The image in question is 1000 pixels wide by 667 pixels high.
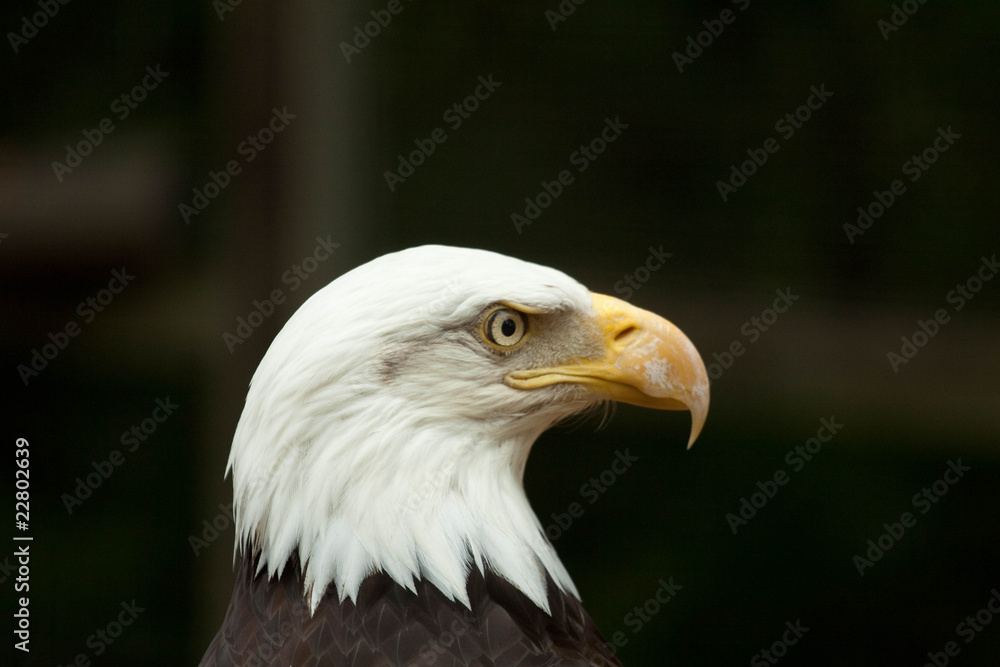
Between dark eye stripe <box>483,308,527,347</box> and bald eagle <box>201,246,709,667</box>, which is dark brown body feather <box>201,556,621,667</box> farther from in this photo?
dark eye stripe <box>483,308,527,347</box>

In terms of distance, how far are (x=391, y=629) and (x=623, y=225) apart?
2.08 m

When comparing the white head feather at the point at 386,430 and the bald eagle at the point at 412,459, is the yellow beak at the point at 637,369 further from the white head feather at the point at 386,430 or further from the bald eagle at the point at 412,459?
the white head feather at the point at 386,430

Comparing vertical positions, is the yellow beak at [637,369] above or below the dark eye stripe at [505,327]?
below

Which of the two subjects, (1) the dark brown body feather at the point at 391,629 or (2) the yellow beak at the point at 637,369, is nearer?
(1) the dark brown body feather at the point at 391,629

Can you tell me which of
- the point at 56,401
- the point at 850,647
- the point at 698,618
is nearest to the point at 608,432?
the point at 698,618

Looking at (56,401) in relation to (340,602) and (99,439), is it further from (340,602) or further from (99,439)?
(340,602)

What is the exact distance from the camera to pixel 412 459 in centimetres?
189

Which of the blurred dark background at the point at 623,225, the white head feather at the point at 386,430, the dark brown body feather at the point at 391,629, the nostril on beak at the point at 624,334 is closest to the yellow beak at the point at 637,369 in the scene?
the nostril on beak at the point at 624,334

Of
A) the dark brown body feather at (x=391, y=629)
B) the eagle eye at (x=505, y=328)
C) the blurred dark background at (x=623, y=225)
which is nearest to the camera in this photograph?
the dark brown body feather at (x=391, y=629)

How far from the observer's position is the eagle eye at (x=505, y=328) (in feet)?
6.38

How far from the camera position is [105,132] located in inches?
141

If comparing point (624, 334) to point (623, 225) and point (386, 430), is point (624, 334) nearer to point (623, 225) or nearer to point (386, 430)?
point (386, 430)

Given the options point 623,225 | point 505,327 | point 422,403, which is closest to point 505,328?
point 505,327

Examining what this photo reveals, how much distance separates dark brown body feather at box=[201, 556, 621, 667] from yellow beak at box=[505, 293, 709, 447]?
1.44 ft
